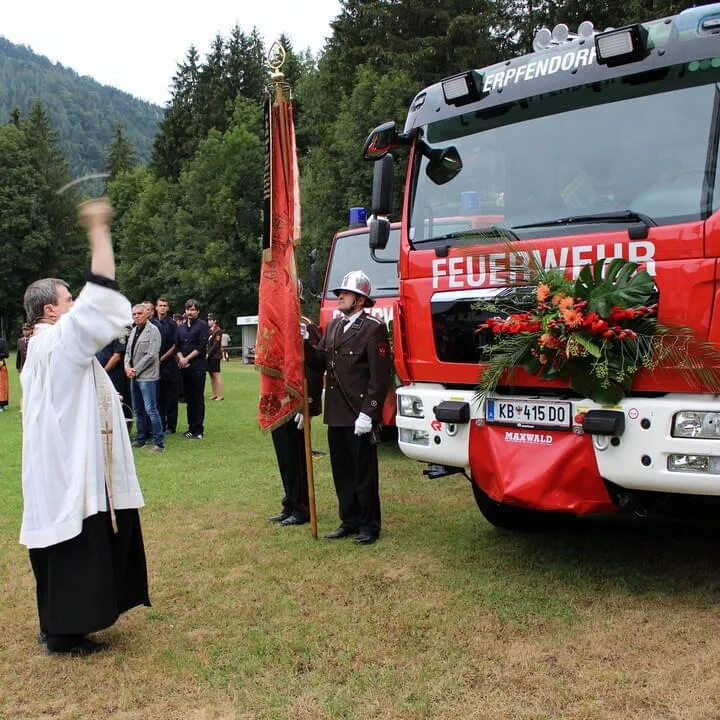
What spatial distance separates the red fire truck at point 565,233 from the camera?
4297mm

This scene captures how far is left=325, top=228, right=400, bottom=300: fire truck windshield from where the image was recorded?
948 cm

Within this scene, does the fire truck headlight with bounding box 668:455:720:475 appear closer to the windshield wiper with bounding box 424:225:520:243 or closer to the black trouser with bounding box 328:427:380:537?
the windshield wiper with bounding box 424:225:520:243

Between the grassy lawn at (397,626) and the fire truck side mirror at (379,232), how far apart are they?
217 cm

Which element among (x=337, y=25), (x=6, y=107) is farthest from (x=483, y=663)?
(x=6, y=107)

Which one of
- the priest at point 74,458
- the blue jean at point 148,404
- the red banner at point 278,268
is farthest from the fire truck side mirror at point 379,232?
the blue jean at point 148,404

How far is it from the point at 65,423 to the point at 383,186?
283cm

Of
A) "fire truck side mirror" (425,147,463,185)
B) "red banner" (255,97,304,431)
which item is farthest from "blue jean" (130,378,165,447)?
Answer: "fire truck side mirror" (425,147,463,185)

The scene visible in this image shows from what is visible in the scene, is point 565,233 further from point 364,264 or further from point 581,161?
point 364,264

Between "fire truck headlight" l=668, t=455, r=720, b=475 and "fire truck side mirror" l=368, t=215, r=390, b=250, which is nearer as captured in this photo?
"fire truck headlight" l=668, t=455, r=720, b=475

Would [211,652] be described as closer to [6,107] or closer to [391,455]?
[391,455]

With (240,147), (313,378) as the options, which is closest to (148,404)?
(313,378)

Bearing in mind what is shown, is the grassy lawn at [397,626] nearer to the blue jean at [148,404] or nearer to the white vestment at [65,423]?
the white vestment at [65,423]

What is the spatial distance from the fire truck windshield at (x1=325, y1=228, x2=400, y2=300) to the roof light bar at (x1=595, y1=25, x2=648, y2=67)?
185 inches

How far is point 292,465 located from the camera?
6.76 m
